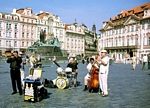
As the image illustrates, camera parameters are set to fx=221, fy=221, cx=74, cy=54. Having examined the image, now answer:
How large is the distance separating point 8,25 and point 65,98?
58459 mm

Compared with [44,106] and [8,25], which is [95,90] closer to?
[44,106]

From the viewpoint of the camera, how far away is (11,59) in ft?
25.0

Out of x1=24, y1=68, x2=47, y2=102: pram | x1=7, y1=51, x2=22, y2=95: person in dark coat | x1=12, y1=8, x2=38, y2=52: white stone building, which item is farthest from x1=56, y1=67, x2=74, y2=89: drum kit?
x1=12, y1=8, x2=38, y2=52: white stone building

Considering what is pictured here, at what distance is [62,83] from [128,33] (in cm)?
4839

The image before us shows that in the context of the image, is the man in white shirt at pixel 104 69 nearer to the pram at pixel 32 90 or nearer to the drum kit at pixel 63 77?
the drum kit at pixel 63 77

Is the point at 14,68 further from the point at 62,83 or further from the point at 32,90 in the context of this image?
the point at 62,83

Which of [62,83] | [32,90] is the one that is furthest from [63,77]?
[32,90]

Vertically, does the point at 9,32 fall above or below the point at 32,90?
above

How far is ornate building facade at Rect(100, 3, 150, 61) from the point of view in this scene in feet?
161

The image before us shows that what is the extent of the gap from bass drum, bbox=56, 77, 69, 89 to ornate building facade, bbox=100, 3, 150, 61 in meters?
41.9

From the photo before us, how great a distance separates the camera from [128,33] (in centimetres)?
5484

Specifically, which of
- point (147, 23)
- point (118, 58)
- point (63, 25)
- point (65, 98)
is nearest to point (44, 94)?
point (65, 98)

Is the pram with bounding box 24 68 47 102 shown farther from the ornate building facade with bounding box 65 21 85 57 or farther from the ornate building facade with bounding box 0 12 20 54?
the ornate building facade with bounding box 65 21 85 57

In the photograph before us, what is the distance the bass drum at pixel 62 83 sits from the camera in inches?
347
